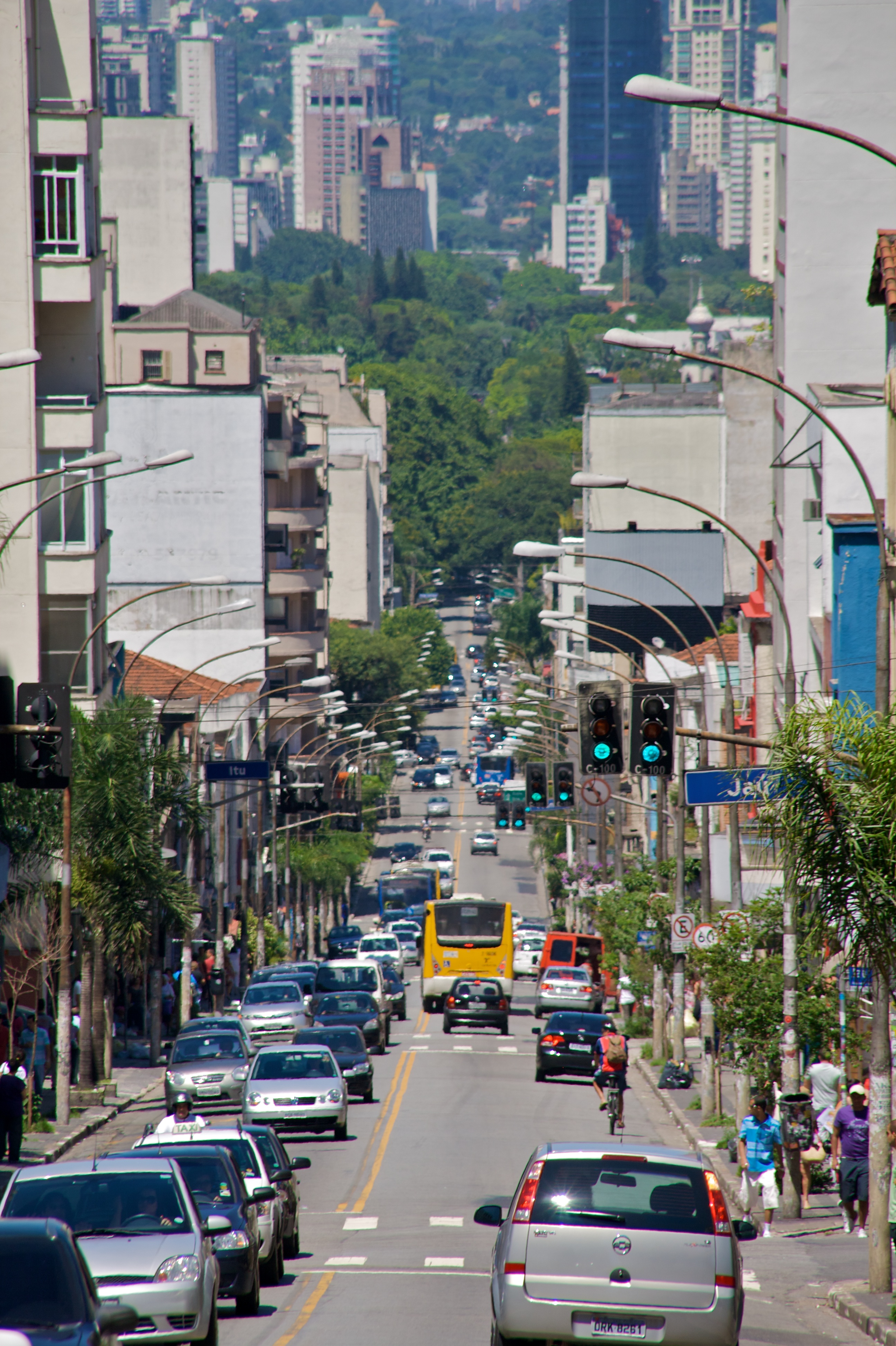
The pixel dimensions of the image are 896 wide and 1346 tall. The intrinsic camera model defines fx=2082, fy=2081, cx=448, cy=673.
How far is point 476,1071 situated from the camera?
43.7 m

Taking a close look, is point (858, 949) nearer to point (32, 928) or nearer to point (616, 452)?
point (32, 928)

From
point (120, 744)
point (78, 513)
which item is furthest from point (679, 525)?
point (120, 744)

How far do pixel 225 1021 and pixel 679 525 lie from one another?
2876 inches

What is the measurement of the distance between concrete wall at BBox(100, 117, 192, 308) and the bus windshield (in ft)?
169

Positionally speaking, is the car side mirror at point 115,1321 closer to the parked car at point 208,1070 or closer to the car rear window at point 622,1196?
the car rear window at point 622,1196

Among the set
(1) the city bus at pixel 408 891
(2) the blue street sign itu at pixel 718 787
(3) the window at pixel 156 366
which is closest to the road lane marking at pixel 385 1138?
(2) the blue street sign itu at pixel 718 787

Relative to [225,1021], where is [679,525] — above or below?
above

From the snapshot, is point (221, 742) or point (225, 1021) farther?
point (221, 742)

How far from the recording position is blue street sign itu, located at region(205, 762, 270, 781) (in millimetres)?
41812

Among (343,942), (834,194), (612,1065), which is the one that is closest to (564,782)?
(834,194)

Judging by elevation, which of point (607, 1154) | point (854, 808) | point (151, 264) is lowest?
point (607, 1154)

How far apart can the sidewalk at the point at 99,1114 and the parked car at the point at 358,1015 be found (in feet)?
12.4

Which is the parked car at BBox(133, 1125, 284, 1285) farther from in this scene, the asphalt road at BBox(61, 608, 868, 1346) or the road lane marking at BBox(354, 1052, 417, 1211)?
the road lane marking at BBox(354, 1052, 417, 1211)

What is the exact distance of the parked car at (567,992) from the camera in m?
55.4
